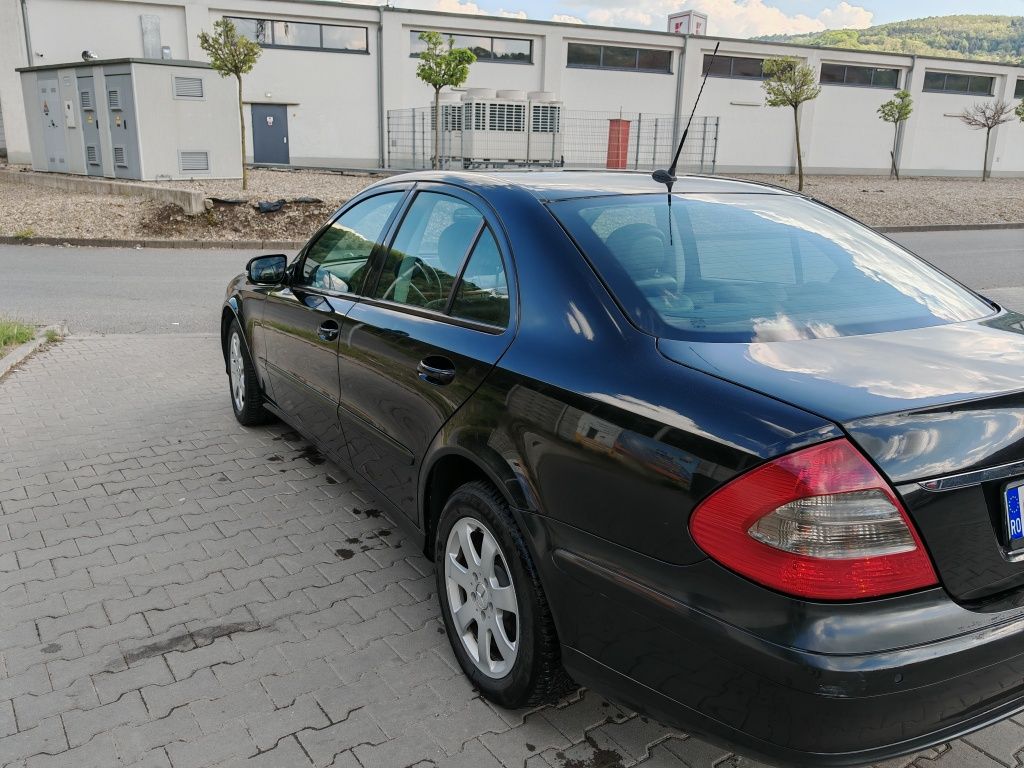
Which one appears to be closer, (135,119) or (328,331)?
(328,331)

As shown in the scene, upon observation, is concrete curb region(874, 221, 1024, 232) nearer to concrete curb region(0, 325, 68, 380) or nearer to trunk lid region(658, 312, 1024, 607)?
concrete curb region(0, 325, 68, 380)

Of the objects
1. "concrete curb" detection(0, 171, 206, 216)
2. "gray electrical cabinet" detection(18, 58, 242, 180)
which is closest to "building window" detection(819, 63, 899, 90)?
"gray electrical cabinet" detection(18, 58, 242, 180)

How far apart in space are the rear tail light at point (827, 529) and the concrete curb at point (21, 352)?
647 centimetres

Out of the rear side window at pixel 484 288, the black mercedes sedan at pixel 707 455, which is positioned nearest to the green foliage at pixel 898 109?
the black mercedes sedan at pixel 707 455

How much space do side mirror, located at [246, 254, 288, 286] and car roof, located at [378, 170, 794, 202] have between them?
4.34ft

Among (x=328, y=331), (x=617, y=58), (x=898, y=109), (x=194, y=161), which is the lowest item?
(x=194, y=161)

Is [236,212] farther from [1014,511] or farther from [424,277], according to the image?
[1014,511]

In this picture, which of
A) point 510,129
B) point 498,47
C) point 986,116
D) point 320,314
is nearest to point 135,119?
point 510,129

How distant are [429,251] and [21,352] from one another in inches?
213

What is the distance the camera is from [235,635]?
10.1 feet

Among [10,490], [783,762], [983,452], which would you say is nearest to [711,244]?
[983,452]

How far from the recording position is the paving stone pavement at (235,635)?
2.50 metres

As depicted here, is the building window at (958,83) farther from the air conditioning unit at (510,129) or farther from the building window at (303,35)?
the building window at (303,35)

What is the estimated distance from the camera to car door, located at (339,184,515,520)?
2.74 m
